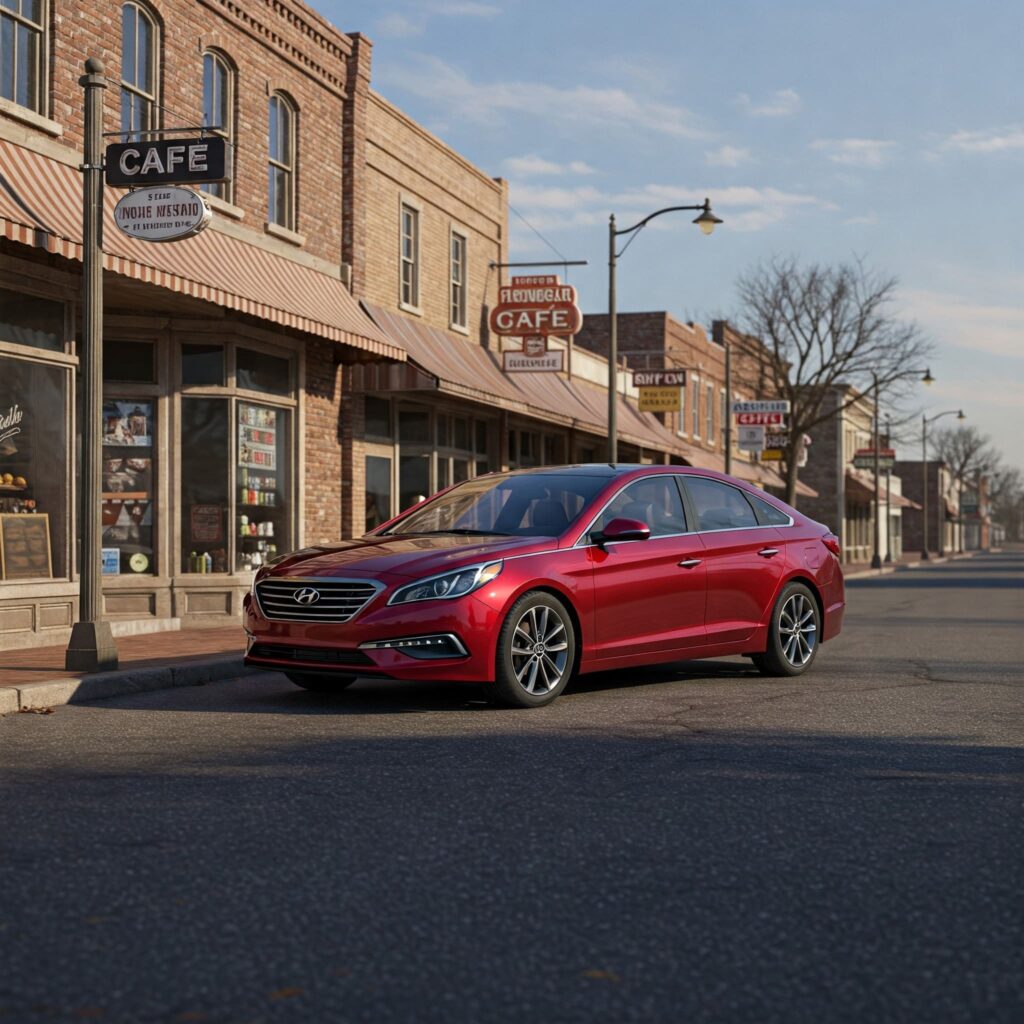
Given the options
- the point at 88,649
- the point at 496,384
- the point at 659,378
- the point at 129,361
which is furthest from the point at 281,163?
the point at 659,378

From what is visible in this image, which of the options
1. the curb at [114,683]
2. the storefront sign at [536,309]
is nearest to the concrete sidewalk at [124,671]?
the curb at [114,683]

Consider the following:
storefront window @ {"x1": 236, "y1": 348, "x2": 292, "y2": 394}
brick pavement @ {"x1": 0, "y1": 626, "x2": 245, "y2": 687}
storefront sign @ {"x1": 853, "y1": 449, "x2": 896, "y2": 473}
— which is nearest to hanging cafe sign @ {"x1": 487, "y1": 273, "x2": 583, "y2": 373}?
storefront window @ {"x1": 236, "y1": 348, "x2": 292, "y2": 394}

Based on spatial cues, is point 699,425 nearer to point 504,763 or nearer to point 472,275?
point 472,275

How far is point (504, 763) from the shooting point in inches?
275

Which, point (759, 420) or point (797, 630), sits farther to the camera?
point (759, 420)

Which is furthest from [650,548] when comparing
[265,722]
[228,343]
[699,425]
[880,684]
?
[699,425]

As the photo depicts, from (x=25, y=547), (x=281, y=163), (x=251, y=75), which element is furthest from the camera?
(x=281, y=163)

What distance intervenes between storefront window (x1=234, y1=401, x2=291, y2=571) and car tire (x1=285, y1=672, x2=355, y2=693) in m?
7.05

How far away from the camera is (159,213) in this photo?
461 inches

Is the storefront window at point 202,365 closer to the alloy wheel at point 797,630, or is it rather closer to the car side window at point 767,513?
the car side window at point 767,513

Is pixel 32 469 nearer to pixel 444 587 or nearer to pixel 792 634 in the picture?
pixel 444 587

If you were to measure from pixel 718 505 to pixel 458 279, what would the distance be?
14.8m

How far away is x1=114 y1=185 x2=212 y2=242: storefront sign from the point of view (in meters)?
11.6

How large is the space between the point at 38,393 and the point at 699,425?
1204 inches
